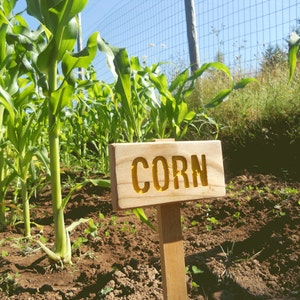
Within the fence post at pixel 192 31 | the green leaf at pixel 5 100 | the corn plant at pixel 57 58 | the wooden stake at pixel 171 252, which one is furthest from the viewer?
the fence post at pixel 192 31

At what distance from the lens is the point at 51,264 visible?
1.64 m

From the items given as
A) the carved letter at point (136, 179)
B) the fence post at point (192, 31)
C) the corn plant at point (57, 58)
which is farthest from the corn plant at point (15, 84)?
the fence post at point (192, 31)

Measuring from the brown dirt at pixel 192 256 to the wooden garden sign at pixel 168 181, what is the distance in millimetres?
A: 322

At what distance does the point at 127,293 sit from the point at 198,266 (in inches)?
12.2

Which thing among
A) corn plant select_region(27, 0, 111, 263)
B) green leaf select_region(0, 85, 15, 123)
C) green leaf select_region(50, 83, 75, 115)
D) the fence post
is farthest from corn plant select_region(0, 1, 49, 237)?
the fence post

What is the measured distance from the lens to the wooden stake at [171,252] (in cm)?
115

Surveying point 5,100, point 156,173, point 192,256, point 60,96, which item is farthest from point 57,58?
point 192,256

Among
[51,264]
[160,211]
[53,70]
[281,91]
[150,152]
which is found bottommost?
[51,264]

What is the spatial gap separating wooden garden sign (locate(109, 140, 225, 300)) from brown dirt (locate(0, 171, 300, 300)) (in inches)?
12.7

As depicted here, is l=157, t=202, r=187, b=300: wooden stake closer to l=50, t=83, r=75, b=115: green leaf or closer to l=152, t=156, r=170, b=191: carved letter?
l=152, t=156, r=170, b=191: carved letter

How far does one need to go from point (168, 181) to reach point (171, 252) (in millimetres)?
219

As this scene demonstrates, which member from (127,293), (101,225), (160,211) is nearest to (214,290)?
(127,293)

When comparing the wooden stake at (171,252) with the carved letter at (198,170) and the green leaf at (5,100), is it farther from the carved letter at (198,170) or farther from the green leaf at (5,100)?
the green leaf at (5,100)

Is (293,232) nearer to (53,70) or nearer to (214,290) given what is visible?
(214,290)
